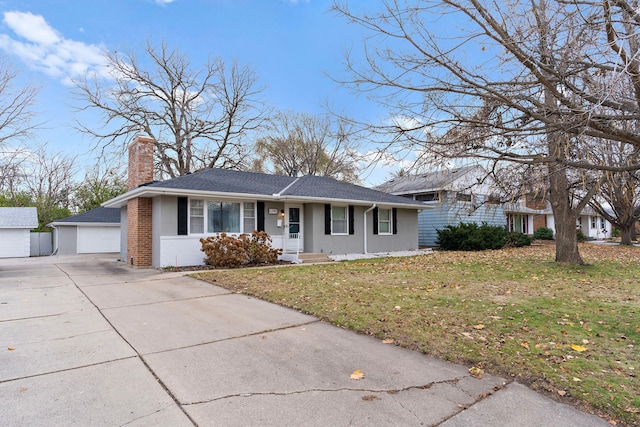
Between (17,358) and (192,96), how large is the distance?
2367 centimetres

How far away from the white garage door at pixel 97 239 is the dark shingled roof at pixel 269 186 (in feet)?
34.4

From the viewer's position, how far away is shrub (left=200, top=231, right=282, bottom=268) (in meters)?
11.9

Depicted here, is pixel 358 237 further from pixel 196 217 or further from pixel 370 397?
pixel 370 397

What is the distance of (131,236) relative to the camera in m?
13.1

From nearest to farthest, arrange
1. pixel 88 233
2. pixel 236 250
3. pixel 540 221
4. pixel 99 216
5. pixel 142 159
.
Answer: pixel 236 250 < pixel 142 159 < pixel 88 233 < pixel 99 216 < pixel 540 221

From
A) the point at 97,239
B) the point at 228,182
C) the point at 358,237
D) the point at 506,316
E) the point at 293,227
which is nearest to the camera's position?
the point at 506,316

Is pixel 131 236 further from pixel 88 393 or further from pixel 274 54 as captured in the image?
pixel 88 393

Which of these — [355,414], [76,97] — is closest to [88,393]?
[355,414]

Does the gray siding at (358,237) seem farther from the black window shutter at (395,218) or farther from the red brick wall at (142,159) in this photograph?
the red brick wall at (142,159)

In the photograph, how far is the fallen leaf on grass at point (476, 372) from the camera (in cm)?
337

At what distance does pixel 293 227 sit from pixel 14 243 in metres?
17.3

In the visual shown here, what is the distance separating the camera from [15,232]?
20.2 metres

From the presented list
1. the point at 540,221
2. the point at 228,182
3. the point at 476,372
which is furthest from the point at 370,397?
the point at 540,221

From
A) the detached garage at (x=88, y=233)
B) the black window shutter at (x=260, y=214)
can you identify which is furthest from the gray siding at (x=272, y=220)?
the detached garage at (x=88, y=233)
